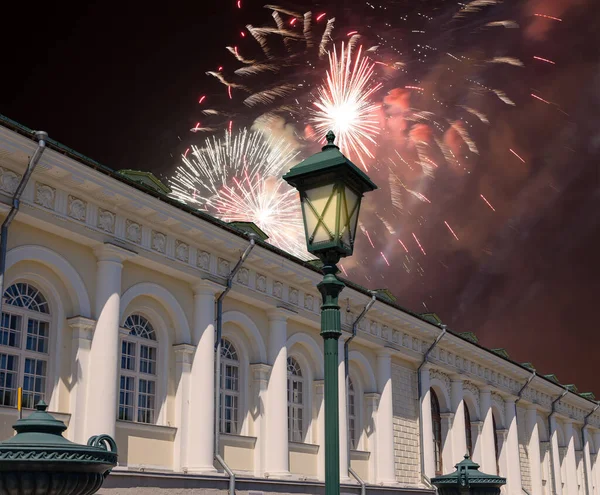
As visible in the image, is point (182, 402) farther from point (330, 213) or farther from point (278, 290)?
point (330, 213)

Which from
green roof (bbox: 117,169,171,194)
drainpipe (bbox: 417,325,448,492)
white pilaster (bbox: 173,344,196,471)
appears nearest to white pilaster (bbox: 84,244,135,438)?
green roof (bbox: 117,169,171,194)

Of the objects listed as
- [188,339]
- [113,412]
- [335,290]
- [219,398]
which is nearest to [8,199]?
[113,412]

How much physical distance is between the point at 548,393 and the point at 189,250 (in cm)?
2742

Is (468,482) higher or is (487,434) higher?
(487,434)

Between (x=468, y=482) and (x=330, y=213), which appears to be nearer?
(x=330, y=213)

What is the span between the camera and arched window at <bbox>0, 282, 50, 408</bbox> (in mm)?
14812

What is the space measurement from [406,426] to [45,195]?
1593 cm

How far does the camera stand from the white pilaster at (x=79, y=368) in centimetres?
1546

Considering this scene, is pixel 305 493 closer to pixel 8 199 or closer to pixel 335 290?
pixel 8 199

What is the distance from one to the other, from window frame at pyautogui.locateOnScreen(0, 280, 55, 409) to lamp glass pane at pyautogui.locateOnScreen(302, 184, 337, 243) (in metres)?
9.18

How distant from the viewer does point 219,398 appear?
19.5 meters

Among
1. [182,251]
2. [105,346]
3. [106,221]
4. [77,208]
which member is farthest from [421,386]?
[77,208]

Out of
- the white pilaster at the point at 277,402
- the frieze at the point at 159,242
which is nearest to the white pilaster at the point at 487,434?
the white pilaster at the point at 277,402

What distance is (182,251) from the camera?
1836cm
